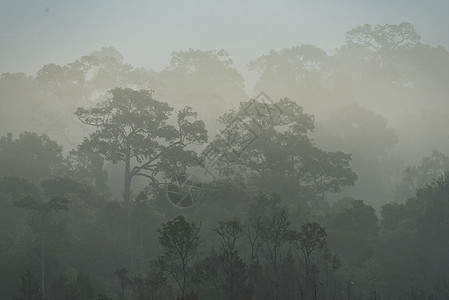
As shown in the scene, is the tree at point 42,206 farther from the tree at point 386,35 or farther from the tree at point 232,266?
the tree at point 386,35

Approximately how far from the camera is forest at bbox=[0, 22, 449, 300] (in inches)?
1195

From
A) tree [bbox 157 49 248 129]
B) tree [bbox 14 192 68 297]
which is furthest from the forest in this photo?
tree [bbox 157 49 248 129]

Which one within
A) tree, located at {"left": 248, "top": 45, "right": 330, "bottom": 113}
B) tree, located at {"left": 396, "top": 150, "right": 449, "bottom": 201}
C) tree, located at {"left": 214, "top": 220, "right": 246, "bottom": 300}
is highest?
tree, located at {"left": 248, "top": 45, "right": 330, "bottom": 113}

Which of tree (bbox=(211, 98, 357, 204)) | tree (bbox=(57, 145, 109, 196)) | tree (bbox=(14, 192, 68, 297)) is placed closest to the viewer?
tree (bbox=(14, 192, 68, 297))

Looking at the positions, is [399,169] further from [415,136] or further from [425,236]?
[425,236]

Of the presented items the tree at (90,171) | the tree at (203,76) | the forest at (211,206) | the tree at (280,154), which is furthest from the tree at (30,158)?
the tree at (203,76)

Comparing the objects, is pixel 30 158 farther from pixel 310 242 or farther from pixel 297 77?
pixel 297 77

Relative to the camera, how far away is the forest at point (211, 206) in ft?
99.6

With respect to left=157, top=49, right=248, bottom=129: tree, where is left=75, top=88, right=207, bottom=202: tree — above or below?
below

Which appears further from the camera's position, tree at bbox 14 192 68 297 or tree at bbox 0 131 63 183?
tree at bbox 0 131 63 183

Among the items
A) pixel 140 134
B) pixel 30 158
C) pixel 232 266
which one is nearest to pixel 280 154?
pixel 140 134

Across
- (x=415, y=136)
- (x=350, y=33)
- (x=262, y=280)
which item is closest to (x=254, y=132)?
(x=262, y=280)

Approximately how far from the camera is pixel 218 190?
39750mm

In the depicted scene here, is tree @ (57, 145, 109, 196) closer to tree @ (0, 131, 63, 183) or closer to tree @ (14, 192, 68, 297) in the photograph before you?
tree @ (0, 131, 63, 183)
